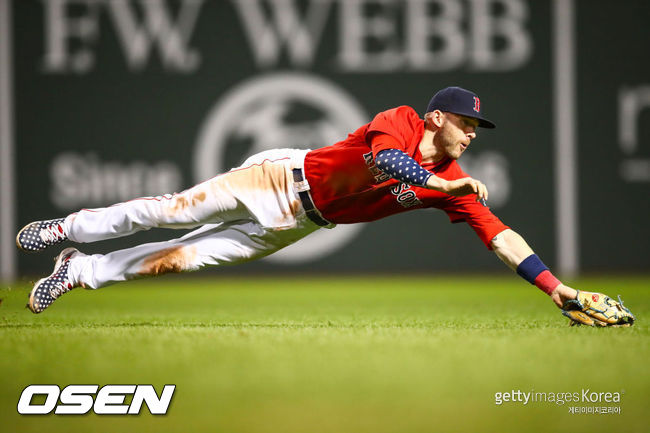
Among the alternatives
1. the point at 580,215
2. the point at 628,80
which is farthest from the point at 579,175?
the point at 628,80

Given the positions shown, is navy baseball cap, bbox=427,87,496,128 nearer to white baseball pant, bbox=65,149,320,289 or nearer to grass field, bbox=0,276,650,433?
white baseball pant, bbox=65,149,320,289

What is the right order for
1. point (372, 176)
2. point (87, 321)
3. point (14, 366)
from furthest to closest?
point (87, 321) < point (372, 176) < point (14, 366)

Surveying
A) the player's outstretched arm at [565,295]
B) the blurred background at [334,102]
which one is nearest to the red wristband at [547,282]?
the player's outstretched arm at [565,295]

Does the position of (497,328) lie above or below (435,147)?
below

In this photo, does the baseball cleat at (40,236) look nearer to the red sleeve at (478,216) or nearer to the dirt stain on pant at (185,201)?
the dirt stain on pant at (185,201)

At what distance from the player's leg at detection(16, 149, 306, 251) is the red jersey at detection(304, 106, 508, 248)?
0.58ft

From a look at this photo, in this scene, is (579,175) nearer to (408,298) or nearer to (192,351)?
(408,298)

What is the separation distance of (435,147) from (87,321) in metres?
2.42

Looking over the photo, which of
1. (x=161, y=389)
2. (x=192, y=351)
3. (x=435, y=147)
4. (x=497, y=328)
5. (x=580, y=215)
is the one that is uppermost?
(x=435, y=147)

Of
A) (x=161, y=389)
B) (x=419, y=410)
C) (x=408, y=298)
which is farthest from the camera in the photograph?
(x=408, y=298)

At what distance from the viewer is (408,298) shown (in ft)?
23.5

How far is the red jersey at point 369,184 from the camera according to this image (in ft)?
14.4

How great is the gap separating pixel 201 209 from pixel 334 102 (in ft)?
17.6

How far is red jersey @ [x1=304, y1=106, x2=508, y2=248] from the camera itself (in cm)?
438
